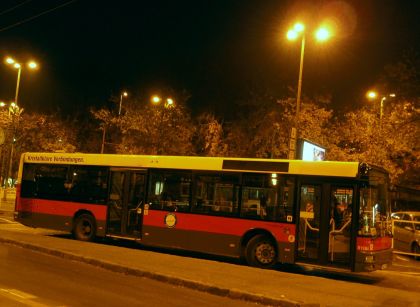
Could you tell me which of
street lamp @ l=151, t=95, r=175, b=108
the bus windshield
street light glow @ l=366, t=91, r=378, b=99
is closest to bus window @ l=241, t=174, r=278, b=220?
the bus windshield

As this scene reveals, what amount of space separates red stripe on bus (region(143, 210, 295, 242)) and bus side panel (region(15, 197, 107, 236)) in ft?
6.24

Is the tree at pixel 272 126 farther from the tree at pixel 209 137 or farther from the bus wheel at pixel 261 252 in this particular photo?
the bus wheel at pixel 261 252

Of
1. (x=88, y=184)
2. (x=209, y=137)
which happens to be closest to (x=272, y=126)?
(x=209, y=137)

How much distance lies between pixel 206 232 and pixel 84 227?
4853mm

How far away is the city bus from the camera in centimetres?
1278

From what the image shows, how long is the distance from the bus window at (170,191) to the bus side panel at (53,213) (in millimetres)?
1997

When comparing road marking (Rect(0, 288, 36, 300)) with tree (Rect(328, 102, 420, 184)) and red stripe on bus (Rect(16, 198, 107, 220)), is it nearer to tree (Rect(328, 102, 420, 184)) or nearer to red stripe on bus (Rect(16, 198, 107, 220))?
red stripe on bus (Rect(16, 198, 107, 220))

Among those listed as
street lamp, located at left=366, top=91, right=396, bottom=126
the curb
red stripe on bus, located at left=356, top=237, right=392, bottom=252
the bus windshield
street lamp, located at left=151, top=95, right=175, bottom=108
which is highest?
street lamp, located at left=151, top=95, right=175, bottom=108

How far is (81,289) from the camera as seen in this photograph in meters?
9.33

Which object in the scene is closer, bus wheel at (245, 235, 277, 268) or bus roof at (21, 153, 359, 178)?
bus roof at (21, 153, 359, 178)

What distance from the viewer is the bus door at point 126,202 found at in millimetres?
16156

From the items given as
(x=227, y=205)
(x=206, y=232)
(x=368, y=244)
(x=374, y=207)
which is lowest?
(x=206, y=232)

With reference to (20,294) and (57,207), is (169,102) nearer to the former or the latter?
(57,207)

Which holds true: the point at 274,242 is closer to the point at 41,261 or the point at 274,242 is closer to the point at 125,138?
the point at 41,261
